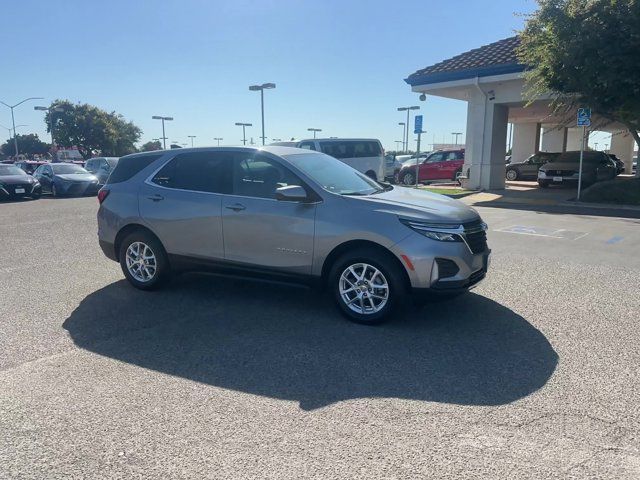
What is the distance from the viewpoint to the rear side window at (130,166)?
6.45 m

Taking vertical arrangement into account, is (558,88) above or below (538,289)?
above

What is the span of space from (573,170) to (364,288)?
2013 centimetres

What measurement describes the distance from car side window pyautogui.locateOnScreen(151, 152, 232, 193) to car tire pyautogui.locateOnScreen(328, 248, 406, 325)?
1.69m

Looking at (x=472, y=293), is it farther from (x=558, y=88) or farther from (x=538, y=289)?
(x=558, y=88)

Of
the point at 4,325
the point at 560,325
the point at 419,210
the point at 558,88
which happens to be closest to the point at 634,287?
the point at 560,325

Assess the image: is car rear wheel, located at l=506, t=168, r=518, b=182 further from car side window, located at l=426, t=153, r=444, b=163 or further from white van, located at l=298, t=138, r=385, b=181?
white van, located at l=298, t=138, r=385, b=181

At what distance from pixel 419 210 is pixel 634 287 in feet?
11.2

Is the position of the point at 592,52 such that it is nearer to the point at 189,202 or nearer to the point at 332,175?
the point at 332,175

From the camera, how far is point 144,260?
6305 mm

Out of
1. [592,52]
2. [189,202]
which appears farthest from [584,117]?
[189,202]

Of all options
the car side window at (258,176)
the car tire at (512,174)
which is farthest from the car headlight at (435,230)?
the car tire at (512,174)

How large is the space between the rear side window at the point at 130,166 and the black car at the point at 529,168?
2555 centimetres

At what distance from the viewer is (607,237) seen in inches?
403

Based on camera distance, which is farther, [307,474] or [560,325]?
[560,325]
